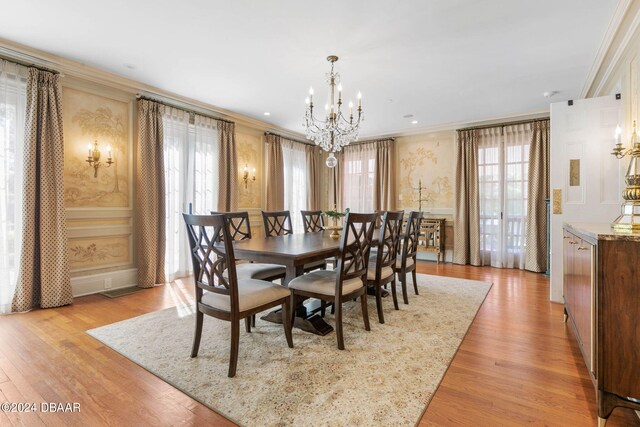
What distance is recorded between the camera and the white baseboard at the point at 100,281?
12.1ft

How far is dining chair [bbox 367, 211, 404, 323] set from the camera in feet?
9.25

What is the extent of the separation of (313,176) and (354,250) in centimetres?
501

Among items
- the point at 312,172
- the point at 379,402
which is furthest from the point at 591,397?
the point at 312,172

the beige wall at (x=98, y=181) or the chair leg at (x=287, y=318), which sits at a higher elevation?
the beige wall at (x=98, y=181)

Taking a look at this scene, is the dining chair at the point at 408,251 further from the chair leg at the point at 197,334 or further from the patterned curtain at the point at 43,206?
the patterned curtain at the point at 43,206

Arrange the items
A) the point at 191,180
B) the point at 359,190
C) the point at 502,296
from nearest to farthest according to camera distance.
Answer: the point at 502,296
the point at 191,180
the point at 359,190

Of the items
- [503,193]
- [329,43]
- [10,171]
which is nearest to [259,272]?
[329,43]

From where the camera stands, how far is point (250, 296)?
2.14m

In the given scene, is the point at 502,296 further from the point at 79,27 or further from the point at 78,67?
the point at 78,67

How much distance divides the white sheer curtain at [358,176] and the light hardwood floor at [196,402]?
4.29m

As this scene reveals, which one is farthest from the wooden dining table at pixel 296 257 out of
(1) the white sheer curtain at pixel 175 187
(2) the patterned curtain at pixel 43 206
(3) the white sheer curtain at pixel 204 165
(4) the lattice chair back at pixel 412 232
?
(3) the white sheer curtain at pixel 204 165

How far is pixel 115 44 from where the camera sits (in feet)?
10.2

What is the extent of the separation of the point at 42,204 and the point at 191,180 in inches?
74.4

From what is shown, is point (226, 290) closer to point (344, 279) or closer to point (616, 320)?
point (344, 279)
